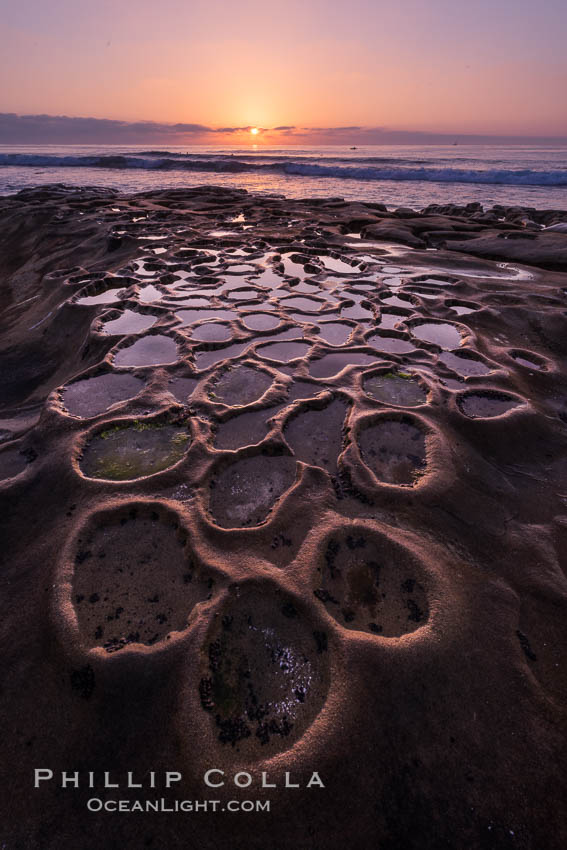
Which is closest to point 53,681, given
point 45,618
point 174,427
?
point 45,618

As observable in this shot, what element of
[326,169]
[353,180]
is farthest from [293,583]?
[326,169]

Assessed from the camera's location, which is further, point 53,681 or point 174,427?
point 174,427

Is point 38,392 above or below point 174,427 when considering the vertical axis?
below

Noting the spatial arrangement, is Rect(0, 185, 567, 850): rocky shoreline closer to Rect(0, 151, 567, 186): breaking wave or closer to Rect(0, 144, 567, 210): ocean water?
Rect(0, 144, 567, 210): ocean water

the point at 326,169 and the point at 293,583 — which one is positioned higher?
the point at 326,169

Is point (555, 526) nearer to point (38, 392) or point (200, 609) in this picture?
point (200, 609)

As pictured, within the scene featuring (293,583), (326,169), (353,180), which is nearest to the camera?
(293,583)

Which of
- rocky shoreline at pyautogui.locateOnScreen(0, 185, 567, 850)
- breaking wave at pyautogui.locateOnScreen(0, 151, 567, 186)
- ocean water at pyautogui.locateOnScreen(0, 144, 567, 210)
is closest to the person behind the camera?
rocky shoreline at pyautogui.locateOnScreen(0, 185, 567, 850)

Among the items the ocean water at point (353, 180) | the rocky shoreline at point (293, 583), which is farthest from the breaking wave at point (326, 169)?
the rocky shoreline at point (293, 583)

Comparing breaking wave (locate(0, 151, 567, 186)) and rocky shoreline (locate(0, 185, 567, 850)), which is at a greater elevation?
breaking wave (locate(0, 151, 567, 186))

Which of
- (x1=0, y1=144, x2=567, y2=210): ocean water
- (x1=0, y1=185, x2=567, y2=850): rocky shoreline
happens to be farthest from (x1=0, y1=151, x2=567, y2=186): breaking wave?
(x1=0, y1=185, x2=567, y2=850): rocky shoreline

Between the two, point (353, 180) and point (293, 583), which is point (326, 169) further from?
point (293, 583)
